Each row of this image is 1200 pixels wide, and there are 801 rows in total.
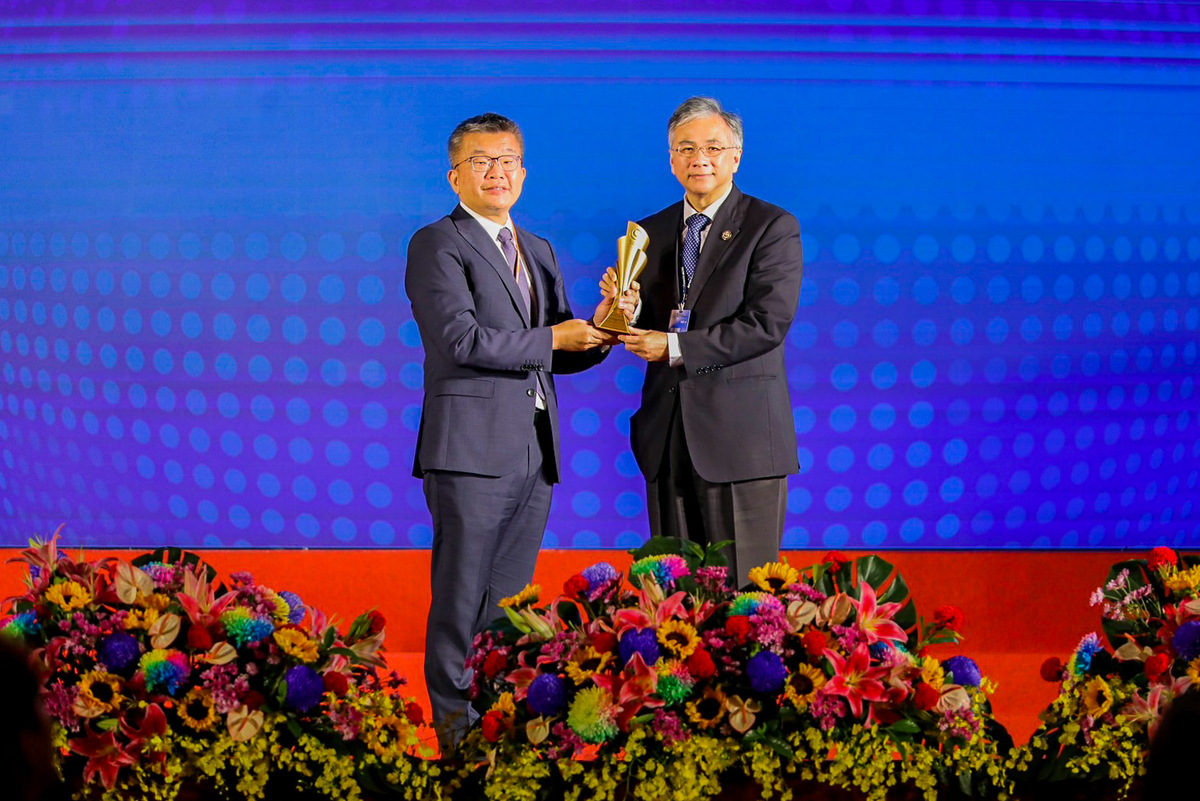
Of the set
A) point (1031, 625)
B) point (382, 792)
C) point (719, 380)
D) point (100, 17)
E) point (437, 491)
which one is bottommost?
point (1031, 625)

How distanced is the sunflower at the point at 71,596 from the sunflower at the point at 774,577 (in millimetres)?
885

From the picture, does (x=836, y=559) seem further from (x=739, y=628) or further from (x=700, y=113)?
(x=700, y=113)

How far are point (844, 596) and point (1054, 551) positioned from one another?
283cm

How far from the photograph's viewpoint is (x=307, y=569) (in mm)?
4004

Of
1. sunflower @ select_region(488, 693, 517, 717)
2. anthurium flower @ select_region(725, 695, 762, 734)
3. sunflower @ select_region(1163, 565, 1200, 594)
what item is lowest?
sunflower @ select_region(488, 693, 517, 717)

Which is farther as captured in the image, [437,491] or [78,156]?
[78,156]

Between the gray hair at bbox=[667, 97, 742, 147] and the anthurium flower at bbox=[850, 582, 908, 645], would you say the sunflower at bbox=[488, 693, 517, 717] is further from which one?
the gray hair at bbox=[667, 97, 742, 147]

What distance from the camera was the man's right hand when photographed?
271cm

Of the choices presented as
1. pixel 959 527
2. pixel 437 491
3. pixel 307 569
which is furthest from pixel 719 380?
pixel 307 569

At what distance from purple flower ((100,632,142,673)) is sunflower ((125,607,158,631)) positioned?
0.02 m

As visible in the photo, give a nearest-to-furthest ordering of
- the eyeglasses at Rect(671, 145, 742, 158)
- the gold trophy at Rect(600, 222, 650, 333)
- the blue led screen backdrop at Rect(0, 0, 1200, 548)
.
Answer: the gold trophy at Rect(600, 222, 650, 333), the eyeglasses at Rect(671, 145, 742, 158), the blue led screen backdrop at Rect(0, 0, 1200, 548)

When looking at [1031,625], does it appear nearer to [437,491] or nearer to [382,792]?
[437,491]

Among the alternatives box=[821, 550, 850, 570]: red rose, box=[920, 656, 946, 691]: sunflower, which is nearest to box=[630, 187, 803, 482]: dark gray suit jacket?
box=[821, 550, 850, 570]: red rose

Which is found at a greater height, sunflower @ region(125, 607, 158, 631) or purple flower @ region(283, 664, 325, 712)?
sunflower @ region(125, 607, 158, 631)
